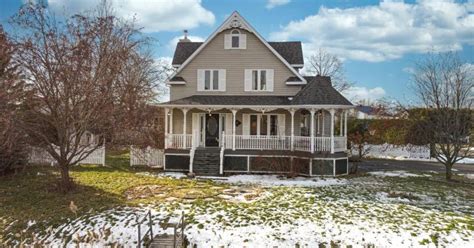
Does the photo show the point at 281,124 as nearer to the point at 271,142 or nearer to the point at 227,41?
the point at 271,142

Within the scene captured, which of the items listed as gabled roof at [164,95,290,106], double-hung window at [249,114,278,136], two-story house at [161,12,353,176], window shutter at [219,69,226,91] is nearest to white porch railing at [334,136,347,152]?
two-story house at [161,12,353,176]

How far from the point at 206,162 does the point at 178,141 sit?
226 centimetres

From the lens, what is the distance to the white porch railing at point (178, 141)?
61.6 ft

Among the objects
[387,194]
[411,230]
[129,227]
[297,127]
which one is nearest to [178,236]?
[129,227]

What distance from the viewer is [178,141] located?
19.1 metres

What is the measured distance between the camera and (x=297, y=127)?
20.6m

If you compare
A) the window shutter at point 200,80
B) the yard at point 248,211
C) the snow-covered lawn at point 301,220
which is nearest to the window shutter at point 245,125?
the window shutter at point 200,80

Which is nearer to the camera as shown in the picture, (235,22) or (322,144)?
(322,144)

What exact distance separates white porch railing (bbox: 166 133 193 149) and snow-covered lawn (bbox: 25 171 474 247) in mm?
6190

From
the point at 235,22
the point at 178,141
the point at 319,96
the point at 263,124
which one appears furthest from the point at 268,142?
the point at 235,22

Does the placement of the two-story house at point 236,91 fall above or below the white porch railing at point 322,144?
above

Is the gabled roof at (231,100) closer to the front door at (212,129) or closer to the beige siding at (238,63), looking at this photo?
the beige siding at (238,63)

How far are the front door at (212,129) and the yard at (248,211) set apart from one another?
18.3 ft

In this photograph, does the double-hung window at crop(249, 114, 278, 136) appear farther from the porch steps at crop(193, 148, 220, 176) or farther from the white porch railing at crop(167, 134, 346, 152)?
the porch steps at crop(193, 148, 220, 176)
